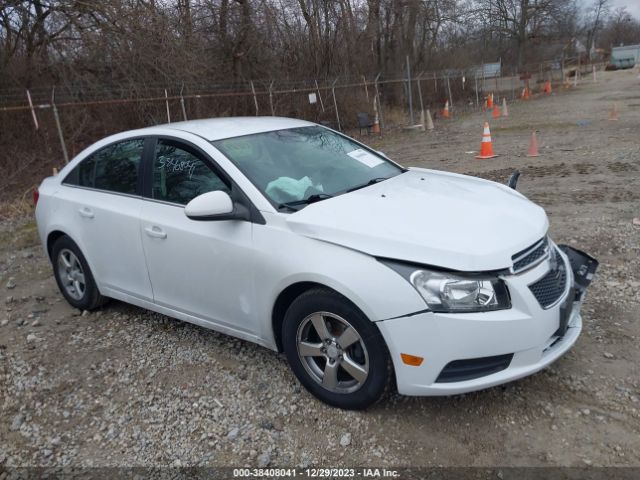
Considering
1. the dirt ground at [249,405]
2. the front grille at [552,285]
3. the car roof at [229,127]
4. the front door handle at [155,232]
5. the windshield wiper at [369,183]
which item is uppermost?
the car roof at [229,127]

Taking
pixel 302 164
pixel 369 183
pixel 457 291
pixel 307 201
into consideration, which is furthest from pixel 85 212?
pixel 457 291

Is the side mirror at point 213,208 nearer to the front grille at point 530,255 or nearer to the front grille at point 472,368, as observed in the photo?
the front grille at point 472,368

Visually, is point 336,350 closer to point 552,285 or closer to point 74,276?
point 552,285

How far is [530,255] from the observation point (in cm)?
299

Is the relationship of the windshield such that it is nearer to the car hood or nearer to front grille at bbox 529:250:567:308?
the car hood

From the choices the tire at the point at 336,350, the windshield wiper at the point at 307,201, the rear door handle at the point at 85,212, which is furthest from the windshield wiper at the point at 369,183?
the rear door handle at the point at 85,212

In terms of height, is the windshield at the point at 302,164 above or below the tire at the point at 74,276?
above

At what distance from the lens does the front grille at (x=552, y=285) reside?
2.87 m

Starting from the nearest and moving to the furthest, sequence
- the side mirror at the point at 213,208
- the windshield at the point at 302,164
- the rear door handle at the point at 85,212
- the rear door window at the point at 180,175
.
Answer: the side mirror at the point at 213,208 < the windshield at the point at 302,164 < the rear door window at the point at 180,175 < the rear door handle at the point at 85,212

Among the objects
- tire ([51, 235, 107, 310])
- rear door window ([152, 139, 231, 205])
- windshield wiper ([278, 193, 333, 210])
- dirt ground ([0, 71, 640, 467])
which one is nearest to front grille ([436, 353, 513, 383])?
dirt ground ([0, 71, 640, 467])

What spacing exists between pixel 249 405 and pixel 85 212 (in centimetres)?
221

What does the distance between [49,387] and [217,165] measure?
1.94 meters

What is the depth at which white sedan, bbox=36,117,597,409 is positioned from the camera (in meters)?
2.74

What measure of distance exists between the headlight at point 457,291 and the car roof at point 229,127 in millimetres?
1841
